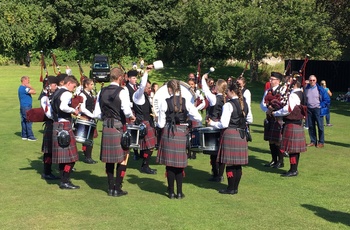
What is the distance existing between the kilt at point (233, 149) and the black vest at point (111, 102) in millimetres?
1631

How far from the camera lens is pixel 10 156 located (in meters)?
11.1

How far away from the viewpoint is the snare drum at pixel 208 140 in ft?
26.3

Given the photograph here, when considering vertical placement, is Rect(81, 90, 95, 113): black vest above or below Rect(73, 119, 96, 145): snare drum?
above

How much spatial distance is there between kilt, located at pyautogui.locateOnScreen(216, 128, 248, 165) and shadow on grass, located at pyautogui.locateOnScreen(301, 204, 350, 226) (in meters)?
1.16

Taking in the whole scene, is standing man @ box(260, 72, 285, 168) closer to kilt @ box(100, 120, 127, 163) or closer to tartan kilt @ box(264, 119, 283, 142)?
tartan kilt @ box(264, 119, 283, 142)

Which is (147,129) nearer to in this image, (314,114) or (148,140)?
(148,140)

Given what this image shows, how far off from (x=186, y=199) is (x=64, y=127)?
2181 millimetres

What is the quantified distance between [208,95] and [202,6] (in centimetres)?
2829

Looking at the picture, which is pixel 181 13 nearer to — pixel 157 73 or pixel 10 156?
pixel 157 73

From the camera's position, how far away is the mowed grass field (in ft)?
21.7

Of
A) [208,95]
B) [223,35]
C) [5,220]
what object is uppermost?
[223,35]

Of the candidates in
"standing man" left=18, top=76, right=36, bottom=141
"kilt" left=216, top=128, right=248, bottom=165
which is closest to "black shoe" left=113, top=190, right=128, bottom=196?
"kilt" left=216, top=128, right=248, bottom=165

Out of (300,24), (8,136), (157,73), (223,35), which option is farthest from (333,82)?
(8,136)

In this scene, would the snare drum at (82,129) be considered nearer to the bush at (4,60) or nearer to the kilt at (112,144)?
the kilt at (112,144)
